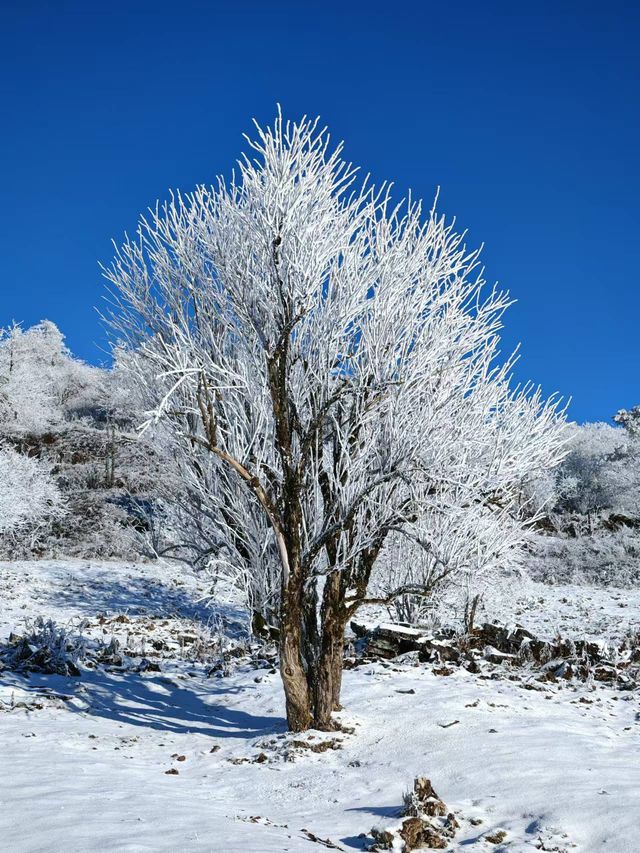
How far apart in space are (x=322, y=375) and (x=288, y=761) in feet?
11.8

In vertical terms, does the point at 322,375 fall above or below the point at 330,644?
above

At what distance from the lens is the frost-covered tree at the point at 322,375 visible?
6.63 meters

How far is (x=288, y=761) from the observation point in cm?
619

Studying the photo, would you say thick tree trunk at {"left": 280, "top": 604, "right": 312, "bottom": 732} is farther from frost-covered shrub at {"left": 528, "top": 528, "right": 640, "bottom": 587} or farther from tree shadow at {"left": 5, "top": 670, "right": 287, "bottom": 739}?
frost-covered shrub at {"left": 528, "top": 528, "right": 640, "bottom": 587}

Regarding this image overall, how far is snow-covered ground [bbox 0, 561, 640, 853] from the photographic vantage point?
4016 mm

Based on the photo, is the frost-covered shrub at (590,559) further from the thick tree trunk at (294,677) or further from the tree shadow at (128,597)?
the thick tree trunk at (294,677)

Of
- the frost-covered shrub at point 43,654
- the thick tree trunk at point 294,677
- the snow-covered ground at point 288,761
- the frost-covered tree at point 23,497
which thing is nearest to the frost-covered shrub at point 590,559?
the snow-covered ground at point 288,761

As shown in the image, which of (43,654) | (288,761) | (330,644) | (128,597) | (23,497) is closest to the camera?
(288,761)

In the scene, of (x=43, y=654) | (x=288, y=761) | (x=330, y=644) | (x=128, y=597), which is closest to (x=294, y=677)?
(x=330, y=644)

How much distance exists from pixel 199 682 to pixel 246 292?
582 cm

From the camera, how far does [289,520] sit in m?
6.80

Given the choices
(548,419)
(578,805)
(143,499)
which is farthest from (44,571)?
(578,805)

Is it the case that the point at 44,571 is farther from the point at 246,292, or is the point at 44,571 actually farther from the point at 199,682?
the point at 246,292

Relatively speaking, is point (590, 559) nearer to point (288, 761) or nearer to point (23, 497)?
point (23, 497)
